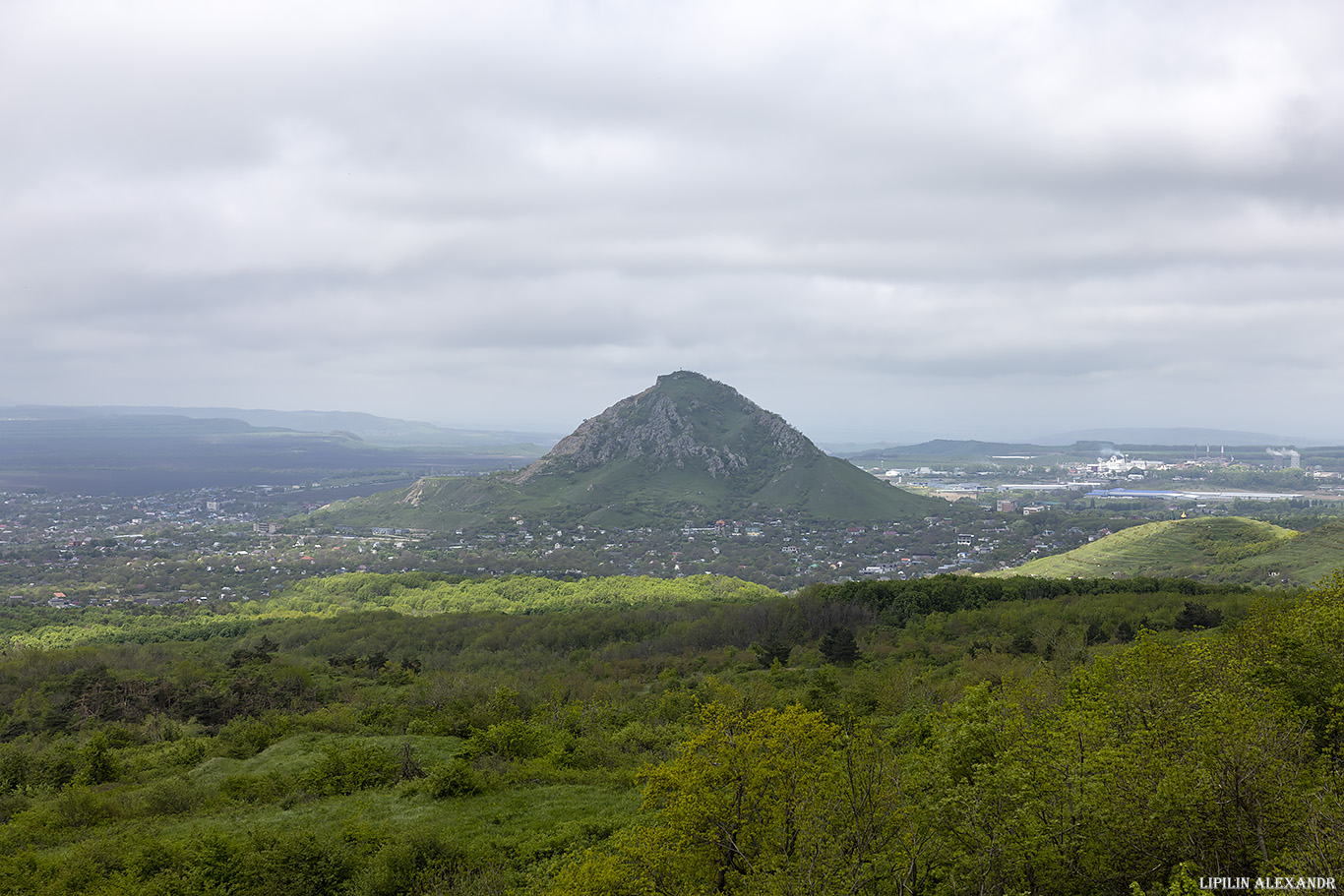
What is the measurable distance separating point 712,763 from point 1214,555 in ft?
636

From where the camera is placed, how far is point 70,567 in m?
194

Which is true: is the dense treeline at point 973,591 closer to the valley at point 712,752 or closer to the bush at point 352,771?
the valley at point 712,752

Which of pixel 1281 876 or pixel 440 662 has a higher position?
pixel 1281 876

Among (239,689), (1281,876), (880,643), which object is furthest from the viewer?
(880,643)

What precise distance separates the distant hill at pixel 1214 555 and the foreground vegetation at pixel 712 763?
5966 centimetres

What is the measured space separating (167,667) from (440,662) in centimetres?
3337

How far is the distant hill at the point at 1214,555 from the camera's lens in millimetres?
139000

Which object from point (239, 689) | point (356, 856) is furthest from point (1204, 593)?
point (239, 689)

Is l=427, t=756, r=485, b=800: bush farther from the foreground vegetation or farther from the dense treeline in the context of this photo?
the dense treeline

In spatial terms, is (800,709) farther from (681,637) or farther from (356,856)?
(681,637)

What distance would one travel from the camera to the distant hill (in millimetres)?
139000

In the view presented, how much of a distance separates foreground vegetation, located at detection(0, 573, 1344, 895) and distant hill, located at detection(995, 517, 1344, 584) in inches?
2349

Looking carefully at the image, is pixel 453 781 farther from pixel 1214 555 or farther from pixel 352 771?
pixel 1214 555

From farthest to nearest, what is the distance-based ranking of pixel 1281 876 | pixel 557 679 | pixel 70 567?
1. pixel 70 567
2. pixel 557 679
3. pixel 1281 876
